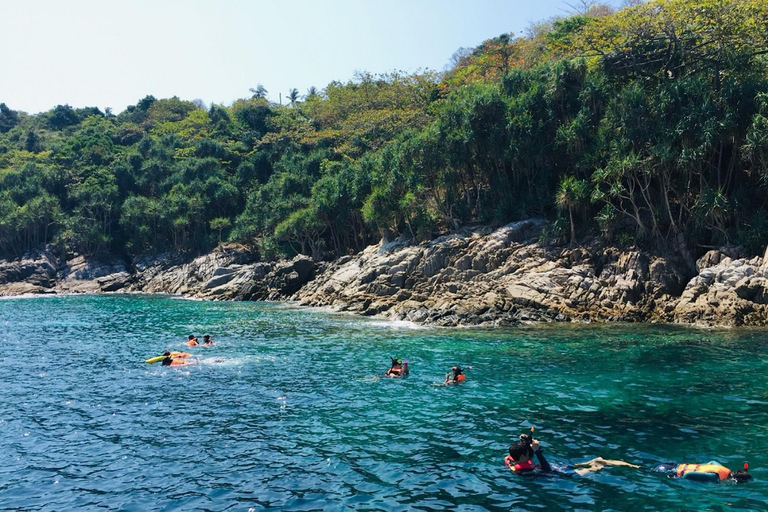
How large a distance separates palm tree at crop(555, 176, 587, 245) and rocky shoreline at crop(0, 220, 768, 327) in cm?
302

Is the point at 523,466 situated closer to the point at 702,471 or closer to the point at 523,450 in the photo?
the point at 523,450

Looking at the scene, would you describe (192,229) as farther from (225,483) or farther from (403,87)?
(225,483)

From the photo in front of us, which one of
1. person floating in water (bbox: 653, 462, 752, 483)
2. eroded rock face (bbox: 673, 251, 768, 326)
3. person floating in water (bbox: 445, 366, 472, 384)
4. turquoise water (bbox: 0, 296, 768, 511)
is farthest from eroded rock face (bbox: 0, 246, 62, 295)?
person floating in water (bbox: 653, 462, 752, 483)

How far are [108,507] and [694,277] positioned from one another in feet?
116

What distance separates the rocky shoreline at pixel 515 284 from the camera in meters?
34.6

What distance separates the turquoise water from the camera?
12875mm

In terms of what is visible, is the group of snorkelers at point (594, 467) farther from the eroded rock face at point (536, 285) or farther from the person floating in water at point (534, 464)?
the eroded rock face at point (536, 285)

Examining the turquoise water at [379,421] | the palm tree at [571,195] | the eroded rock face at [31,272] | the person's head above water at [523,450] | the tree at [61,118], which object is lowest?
the turquoise water at [379,421]

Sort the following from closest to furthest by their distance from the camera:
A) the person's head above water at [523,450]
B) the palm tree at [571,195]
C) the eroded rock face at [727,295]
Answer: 1. the person's head above water at [523,450]
2. the eroded rock face at [727,295]
3. the palm tree at [571,195]

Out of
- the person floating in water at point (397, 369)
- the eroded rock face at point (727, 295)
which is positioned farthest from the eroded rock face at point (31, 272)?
the eroded rock face at point (727, 295)

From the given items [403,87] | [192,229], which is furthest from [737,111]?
[192,229]

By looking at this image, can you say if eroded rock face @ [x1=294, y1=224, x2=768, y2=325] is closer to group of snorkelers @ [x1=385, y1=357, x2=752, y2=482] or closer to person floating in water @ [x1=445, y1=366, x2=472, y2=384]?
person floating in water @ [x1=445, y1=366, x2=472, y2=384]

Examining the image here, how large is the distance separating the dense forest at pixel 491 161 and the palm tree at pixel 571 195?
13 centimetres

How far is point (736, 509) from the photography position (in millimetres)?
11695
